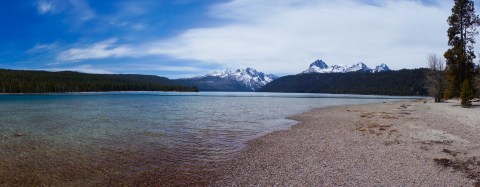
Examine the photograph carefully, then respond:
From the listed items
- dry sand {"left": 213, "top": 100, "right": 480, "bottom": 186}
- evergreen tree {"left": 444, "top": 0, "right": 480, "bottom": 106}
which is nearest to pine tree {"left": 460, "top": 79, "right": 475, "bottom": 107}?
evergreen tree {"left": 444, "top": 0, "right": 480, "bottom": 106}

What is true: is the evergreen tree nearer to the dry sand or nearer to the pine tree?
the pine tree

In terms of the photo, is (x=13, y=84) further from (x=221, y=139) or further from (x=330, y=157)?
(x=330, y=157)

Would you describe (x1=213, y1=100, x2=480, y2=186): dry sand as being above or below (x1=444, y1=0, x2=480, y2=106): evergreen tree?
below

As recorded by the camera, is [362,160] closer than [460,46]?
Yes

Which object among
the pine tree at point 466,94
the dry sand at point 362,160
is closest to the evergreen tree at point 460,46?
the pine tree at point 466,94

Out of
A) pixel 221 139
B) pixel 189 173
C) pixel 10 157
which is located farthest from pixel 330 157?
pixel 10 157

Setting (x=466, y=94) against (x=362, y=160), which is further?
(x=466, y=94)

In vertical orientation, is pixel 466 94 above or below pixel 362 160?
above

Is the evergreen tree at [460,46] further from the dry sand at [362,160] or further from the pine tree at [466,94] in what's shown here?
the dry sand at [362,160]

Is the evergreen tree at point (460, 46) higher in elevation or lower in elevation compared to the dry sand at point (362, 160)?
higher

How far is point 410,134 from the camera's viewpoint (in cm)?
2598

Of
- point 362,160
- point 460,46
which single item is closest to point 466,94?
point 460,46

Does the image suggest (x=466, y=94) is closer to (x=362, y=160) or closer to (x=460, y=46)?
(x=460, y=46)

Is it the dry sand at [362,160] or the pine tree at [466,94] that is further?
the pine tree at [466,94]
